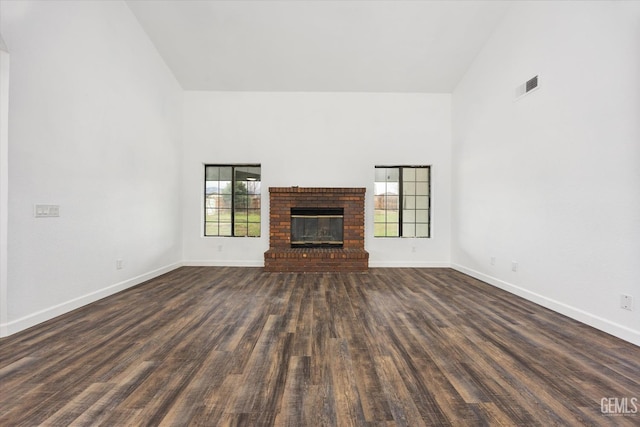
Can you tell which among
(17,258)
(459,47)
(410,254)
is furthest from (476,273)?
(17,258)

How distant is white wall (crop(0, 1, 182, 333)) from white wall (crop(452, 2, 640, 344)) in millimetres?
5205

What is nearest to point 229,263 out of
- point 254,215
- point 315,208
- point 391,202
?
point 254,215

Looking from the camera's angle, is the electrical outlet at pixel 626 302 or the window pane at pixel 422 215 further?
the window pane at pixel 422 215

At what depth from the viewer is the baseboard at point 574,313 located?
2.30 meters

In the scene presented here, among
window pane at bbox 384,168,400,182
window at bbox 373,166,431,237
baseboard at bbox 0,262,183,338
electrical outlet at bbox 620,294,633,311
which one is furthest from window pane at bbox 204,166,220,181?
electrical outlet at bbox 620,294,633,311

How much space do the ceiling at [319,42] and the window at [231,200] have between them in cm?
161

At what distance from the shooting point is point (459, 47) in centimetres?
452

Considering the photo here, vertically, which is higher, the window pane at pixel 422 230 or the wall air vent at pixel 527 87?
the wall air vent at pixel 527 87

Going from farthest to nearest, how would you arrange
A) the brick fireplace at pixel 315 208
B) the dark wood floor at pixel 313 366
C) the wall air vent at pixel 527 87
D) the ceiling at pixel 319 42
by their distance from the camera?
the brick fireplace at pixel 315 208, the ceiling at pixel 319 42, the wall air vent at pixel 527 87, the dark wood floor at pixel 313 366

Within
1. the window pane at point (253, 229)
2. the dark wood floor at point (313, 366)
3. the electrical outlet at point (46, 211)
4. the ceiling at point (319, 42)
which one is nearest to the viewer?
the dark wood floor at point (313, 366)

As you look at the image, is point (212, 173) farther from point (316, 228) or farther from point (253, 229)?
point (316, 228)

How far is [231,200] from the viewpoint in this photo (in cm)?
567

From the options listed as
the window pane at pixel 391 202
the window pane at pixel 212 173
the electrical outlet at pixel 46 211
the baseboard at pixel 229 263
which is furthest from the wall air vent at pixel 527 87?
the electrical outlet at pixel 46 211

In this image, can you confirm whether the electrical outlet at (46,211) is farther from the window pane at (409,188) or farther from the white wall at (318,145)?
the window pane at (409,188)
